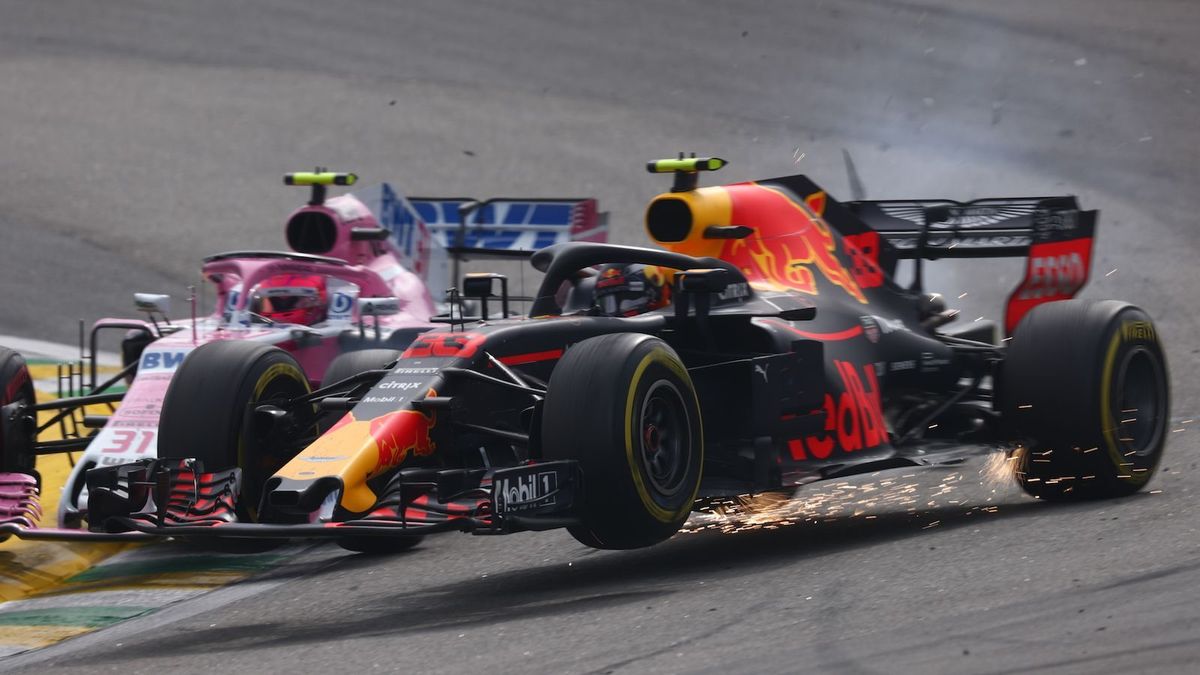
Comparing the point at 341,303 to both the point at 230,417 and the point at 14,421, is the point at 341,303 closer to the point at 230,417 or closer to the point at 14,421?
the point at 14,421

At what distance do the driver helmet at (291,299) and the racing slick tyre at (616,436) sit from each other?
5.05 meters

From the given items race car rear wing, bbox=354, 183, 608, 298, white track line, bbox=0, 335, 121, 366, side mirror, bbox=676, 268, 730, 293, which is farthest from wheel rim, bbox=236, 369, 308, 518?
white track line, bbox=0, 335, 121, 366

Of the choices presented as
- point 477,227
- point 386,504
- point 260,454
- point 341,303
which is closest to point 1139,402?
point 386,504

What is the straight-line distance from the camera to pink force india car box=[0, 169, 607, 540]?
31.2 feet

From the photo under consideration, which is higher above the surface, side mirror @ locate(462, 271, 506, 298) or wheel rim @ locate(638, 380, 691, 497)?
side mirror @ locate(462, 271, 506, 298)

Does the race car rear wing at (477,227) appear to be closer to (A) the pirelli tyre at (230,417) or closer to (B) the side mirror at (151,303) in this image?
(B) the side mirror at (151,303)

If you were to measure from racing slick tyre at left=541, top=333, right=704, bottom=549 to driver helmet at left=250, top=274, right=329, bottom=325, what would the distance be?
5052 millimetres

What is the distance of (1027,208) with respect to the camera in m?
10.5

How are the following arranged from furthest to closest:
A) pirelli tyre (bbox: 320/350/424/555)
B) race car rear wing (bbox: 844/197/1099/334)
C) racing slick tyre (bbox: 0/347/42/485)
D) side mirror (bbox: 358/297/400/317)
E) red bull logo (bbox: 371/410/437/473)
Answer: side mirror (bbox: 358/297/400/317)
race car rear wing (bbox: 844/197/1099/334)
racing slick tyre (bbox: 0/347/42/485)
pirelli tyre (bbox: 320/350/424/555)
red bull logo (bbox: 371/410/437/473)

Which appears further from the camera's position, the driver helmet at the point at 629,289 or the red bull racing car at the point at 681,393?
the driver helmet at the point at 629,289

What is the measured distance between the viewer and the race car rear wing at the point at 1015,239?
10383 mm

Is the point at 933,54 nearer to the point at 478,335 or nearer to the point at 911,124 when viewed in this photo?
the point at 911,124

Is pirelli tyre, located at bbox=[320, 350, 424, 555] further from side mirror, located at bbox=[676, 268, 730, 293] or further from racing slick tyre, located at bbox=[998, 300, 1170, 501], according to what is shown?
racing slick tyre, located at bbox=[998, 300, 1170, 501]

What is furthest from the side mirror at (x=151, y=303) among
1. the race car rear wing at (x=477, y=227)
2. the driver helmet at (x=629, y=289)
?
the driver helmet at (x=629, y=289)
